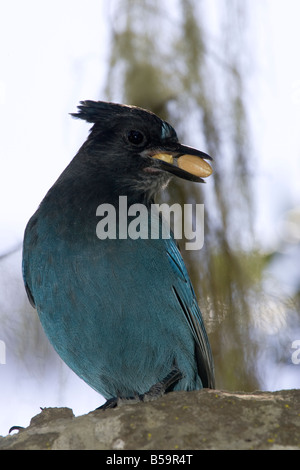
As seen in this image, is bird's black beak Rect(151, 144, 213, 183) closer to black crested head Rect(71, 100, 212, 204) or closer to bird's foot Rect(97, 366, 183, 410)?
black crested head Rect(71, 100, 212, 204)

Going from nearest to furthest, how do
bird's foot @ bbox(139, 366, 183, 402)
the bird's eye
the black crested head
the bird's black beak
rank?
bird's foot @ bbox(139, 366, 183, 402)
the bird's black beak
the black crested head
the bird's eye

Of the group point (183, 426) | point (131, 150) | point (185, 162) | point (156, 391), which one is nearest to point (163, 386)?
point (156, 391)

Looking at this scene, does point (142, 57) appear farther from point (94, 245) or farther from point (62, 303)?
point (62, 303)

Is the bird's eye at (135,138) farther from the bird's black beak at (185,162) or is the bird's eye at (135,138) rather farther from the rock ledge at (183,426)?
the rock ledge at (183,426)

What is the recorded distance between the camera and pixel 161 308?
4.77 m

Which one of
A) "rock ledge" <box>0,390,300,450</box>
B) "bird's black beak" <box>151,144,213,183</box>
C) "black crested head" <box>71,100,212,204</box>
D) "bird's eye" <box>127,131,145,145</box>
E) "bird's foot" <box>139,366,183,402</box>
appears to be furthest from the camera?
"bird's eye" <box>127,131,145,145</box>

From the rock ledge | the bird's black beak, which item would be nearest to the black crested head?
the bird's black beak

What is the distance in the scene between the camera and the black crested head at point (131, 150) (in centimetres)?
513

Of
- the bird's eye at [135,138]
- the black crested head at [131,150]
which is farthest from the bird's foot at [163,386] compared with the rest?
the bird's eye at [135,138]

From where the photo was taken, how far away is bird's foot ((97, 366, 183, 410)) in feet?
15.3

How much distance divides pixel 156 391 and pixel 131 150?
1.49 meters

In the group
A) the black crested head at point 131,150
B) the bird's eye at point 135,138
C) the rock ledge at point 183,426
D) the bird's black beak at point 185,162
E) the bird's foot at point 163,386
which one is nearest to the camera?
the rock ledge at point 183,426

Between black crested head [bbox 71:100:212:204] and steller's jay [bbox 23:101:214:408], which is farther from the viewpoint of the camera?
black crested head [bbox 71:100:212:204]
